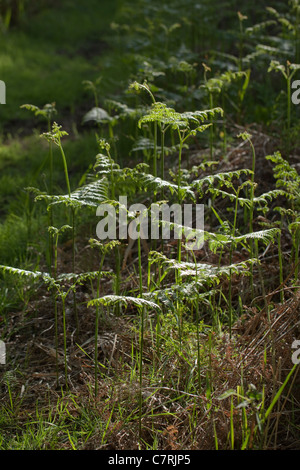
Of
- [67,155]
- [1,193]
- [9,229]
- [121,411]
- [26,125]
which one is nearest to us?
[121,411]

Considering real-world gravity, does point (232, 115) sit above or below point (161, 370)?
above

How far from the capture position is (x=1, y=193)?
4.71 metres

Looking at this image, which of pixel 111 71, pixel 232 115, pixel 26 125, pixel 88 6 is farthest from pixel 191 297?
pixel 88 6

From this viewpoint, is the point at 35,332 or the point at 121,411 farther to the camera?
the point at 35,332

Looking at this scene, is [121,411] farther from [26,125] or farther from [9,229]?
[26,125]

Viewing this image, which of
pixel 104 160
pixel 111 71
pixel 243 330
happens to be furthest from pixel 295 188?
pixel 111 71

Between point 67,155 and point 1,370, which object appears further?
point 67,155

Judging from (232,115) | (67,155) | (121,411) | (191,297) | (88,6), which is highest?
(88,6)

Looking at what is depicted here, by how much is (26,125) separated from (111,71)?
1.46 m

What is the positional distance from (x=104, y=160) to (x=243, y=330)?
1111 mm

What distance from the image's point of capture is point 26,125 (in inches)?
244

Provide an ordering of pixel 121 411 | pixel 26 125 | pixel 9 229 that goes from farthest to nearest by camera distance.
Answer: pixel 26 125, pixel 9 229, pixel 121 411

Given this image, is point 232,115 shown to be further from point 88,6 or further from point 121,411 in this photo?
point 88,6

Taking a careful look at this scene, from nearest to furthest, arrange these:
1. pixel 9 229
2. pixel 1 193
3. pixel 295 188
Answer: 1. pixel 295 188
2. pixel 9 229
3. pixel 1 193
